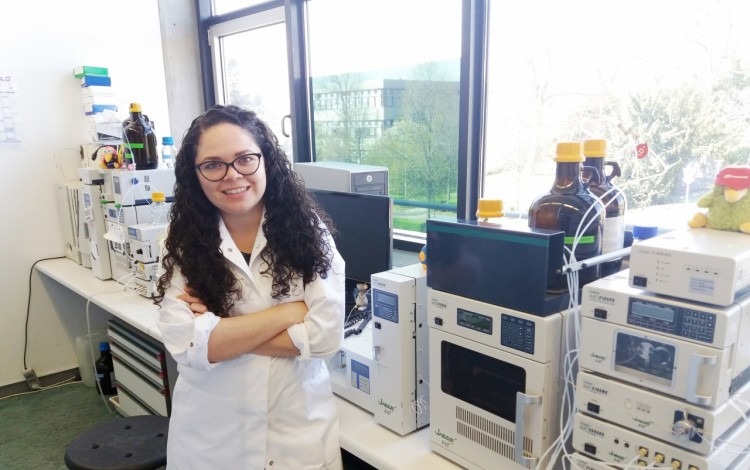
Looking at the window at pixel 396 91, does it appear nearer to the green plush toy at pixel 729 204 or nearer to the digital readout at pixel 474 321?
the digital readout at pixel 474 321

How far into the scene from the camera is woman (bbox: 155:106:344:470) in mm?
1205

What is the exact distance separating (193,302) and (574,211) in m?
0.89

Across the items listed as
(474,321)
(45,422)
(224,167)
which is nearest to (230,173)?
(224,167)

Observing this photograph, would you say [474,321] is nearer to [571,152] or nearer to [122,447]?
[571,152]

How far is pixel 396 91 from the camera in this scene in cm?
242

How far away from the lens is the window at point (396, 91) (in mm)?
2195

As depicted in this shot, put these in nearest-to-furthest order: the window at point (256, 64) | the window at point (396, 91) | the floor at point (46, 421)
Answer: the window at point (396, 91) → the floor at point (46, 421) → the window at point (256, 64)

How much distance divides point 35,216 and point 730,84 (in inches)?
132

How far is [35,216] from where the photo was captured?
300 cm

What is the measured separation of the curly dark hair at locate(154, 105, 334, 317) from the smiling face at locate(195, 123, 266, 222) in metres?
0.02

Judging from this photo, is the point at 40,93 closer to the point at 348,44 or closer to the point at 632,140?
the point at 348,44

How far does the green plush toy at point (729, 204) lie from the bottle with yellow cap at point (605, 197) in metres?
0.16

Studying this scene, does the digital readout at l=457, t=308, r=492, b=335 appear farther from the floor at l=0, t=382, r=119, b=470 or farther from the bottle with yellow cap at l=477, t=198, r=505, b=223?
the floor at l=0, t=382, r=119, b=470

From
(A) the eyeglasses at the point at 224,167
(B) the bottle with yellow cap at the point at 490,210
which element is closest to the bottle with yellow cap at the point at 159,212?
(A) the eyeglasses at the point at 224,167
